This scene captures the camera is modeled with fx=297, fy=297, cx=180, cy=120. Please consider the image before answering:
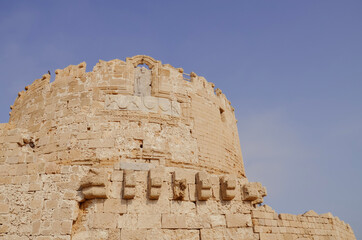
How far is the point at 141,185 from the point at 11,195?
2.31 m

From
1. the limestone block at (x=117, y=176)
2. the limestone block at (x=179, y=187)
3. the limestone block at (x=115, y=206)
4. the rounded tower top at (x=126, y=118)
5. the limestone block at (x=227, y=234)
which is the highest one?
the rounded tower top at (x=126, y=118)

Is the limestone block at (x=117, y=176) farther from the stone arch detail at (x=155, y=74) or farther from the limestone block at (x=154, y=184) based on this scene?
the stone arch detail at (x=155, y=74)

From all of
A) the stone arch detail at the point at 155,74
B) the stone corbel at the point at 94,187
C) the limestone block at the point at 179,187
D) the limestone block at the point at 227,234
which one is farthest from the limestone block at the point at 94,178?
the stone arch detail at the point at 155,74

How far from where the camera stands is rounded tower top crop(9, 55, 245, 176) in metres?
8.34

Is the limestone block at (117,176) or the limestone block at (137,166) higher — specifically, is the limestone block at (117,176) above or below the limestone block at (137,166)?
below

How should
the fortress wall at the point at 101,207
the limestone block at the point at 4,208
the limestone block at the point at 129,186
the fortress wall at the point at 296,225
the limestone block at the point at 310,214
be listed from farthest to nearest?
the limestone block at the point at 310,214
the fortress wall at the point at 296,225
the limestone block at the point at 129,186
the limestone block at the point at 4,208
the fortress wall at the point at 101,207

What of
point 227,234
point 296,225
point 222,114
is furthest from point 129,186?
point 222,114

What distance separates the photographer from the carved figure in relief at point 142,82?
9389 mm

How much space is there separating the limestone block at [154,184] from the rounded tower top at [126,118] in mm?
2738

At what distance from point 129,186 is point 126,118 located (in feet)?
12.0

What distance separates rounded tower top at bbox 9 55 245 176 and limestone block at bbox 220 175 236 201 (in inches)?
108

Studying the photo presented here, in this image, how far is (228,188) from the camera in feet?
19.2

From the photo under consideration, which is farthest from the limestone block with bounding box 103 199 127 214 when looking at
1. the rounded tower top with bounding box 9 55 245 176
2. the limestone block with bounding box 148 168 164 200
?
the rounded tower top with bounding box 9 55 245 176

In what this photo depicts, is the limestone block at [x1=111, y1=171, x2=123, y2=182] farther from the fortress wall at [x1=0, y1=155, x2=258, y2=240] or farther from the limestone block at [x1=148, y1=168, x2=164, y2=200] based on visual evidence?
the limestone block at [x1=148, y1=168, x2=164, y2=200]
